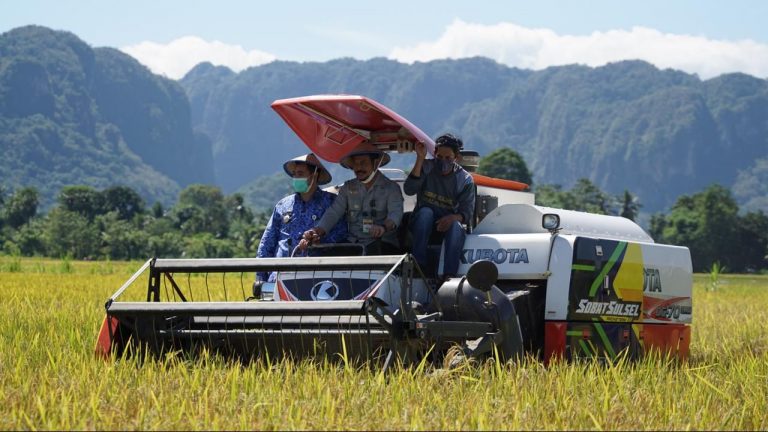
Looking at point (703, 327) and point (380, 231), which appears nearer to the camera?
point (380, 231)

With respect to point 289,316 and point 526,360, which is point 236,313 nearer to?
point 289,316

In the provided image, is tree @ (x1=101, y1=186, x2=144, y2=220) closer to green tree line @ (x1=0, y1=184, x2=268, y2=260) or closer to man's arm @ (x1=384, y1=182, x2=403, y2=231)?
green tree line @ (x1=0, y1=184, x2=268, y2=260)

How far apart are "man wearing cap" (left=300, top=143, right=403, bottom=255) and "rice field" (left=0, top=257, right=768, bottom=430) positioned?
5.54ft

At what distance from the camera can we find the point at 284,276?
8.88m

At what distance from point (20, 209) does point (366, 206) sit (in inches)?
3963

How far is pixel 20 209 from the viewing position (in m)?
104

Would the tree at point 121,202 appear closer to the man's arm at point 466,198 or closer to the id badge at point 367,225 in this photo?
the id badge at point 367,225

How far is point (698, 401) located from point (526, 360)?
1.73 meters

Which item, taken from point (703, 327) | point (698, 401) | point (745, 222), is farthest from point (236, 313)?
point (745, 222)

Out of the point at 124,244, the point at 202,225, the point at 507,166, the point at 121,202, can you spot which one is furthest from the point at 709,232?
the point at 121,202

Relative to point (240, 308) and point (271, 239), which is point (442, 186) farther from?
point (240, 308)

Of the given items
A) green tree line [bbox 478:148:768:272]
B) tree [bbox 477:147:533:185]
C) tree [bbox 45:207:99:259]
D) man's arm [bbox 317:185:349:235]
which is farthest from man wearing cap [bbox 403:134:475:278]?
tree [bbox 477:147:533:185]

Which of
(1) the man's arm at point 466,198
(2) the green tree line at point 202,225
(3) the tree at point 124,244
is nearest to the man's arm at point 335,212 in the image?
(1) the man's arm at point 466,198

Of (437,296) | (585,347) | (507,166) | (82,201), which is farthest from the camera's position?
(507,166)
